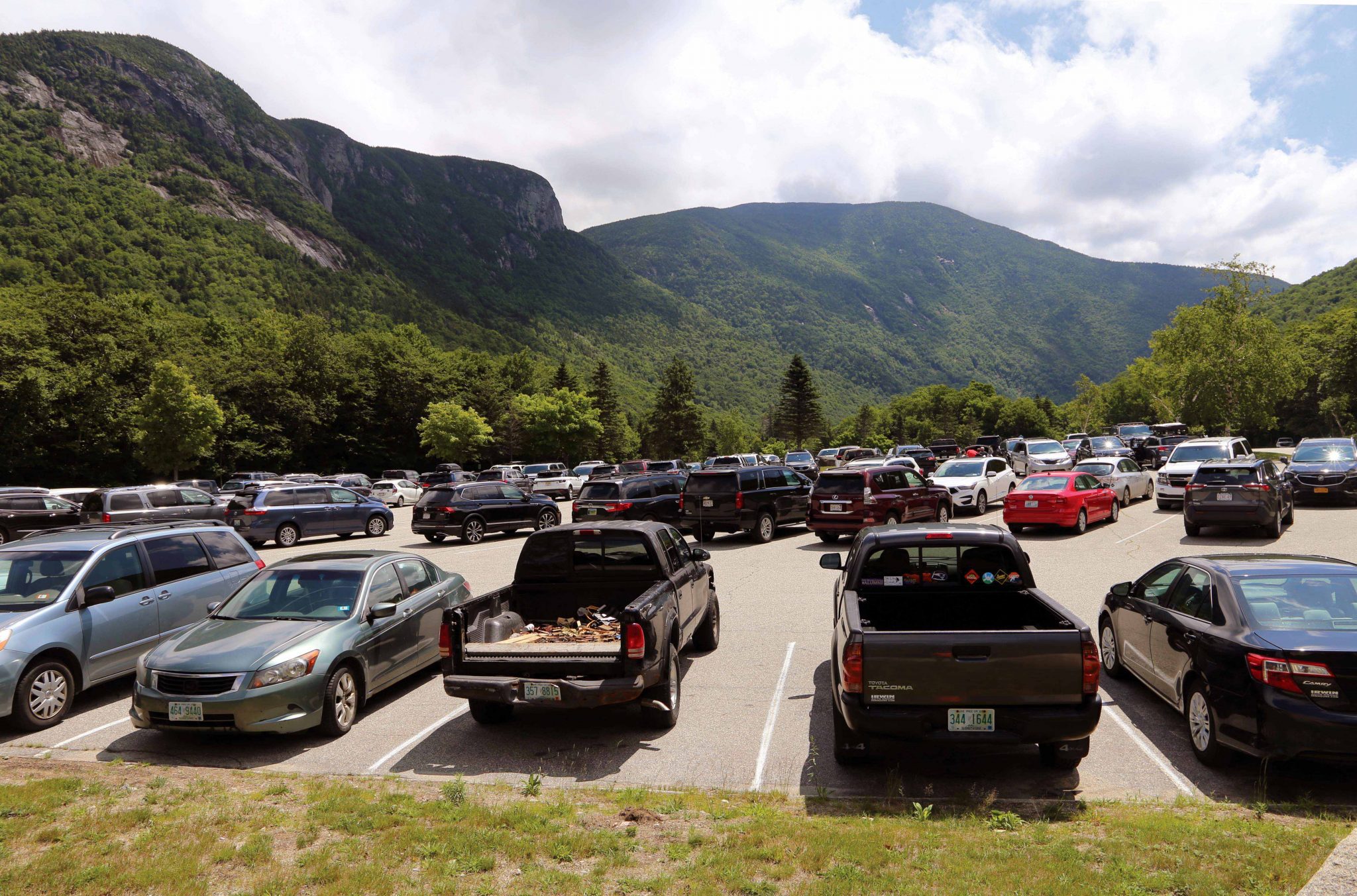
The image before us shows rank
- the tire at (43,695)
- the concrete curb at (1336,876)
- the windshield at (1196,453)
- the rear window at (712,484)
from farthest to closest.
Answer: the windshield at (1196,453), the rear window at (712,484), the tire at (43,695), the concrete curb at (1336,876)

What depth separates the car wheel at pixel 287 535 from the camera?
22.6 metres

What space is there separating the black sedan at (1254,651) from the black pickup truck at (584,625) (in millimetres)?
4176

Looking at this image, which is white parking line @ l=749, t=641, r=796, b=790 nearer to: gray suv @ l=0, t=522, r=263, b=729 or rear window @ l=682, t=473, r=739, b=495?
gray suv @ l=0, t=522, r=263, b=729

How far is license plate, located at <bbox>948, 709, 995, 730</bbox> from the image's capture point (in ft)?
17.5

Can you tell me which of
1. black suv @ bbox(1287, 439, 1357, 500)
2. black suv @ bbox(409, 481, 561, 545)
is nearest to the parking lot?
black suv @ bbox(409, 481, 561, 545)

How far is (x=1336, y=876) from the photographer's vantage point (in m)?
3.63

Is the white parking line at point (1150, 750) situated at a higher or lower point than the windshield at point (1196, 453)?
lower

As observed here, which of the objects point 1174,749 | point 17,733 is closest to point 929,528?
point 1174,749

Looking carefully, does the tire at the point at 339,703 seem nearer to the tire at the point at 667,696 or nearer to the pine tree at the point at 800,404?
the tire at the point at 667,696

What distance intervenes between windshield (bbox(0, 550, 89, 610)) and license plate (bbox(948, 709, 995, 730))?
8257mm

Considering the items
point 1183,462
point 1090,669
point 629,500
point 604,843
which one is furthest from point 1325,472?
point 604,843

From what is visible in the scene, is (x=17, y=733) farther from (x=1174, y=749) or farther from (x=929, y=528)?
(x=1174, y=749)

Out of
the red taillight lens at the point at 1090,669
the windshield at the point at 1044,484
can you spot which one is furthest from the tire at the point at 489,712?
the windshield at the point at 1044,484

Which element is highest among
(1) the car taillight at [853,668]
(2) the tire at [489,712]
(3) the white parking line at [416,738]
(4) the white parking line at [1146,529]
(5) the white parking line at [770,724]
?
(1) the car taillight at [853,668]
